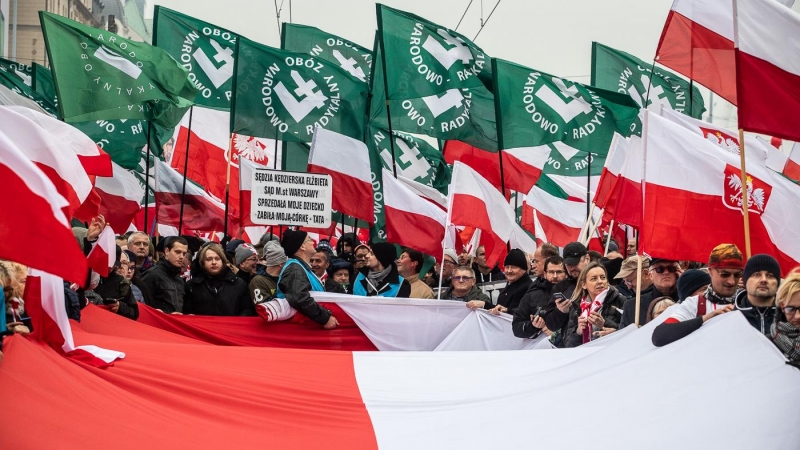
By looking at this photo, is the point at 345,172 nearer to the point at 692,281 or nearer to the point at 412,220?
the point at 412,220

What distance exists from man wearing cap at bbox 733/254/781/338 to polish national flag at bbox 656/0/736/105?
2340 millimetres

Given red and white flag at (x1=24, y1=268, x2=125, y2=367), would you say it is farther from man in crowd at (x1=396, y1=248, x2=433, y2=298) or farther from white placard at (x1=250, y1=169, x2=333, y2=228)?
white placard at (x1=250, y1=169, x2=333, y2=228)

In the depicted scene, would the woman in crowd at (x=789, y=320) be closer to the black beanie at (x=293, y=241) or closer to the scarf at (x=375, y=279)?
the black beanie at (x=293, y=241)

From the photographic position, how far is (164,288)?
472 inches

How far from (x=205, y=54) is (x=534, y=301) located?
26.5ft

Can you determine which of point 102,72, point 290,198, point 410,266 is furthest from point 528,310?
point 102,72

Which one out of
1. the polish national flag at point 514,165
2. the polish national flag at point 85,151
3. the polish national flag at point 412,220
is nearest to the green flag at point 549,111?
the polish national flag at point 412,220

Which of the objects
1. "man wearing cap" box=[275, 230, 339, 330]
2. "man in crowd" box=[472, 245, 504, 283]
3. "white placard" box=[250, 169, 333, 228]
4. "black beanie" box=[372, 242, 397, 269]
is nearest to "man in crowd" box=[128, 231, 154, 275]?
"white placard" box=[250, 169, 333, 228]

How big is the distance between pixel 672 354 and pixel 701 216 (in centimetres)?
216

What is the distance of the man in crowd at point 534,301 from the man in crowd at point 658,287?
4.72ft

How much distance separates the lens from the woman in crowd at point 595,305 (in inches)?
368

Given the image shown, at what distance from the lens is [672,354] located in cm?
686

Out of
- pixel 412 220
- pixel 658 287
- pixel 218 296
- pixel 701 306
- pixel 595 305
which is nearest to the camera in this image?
pixel 701 306

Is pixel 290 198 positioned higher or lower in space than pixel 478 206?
lower
